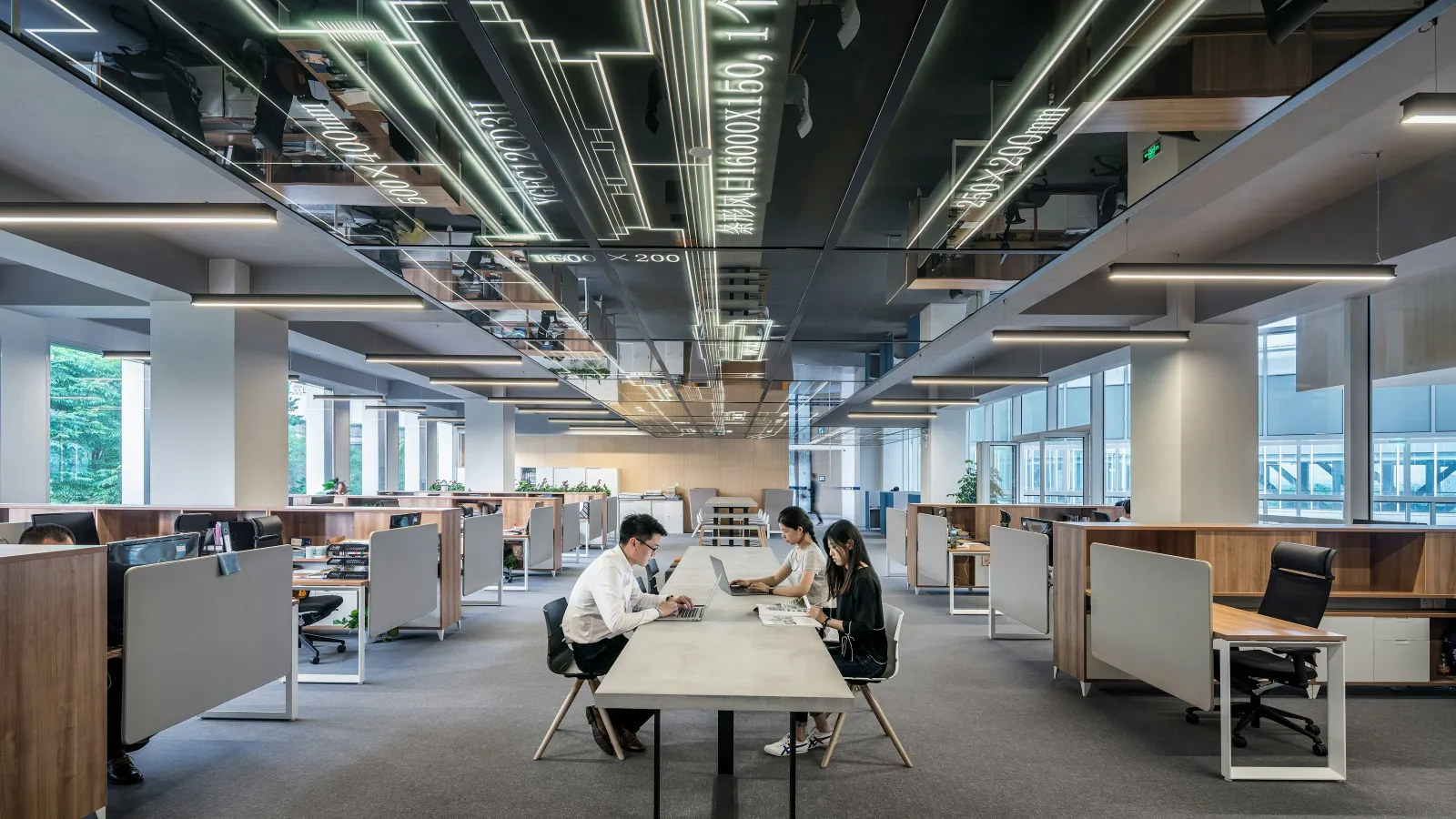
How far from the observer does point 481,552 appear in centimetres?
891

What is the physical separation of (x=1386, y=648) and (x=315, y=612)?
27.0 feet

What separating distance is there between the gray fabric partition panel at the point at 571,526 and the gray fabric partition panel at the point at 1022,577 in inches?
290

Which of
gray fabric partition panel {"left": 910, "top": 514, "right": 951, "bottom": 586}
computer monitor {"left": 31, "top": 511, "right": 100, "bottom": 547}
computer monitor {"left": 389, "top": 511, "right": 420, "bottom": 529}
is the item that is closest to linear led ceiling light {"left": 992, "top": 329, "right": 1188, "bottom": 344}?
gray fabric partition panel {"left": 910, "top": 514, "right": 951, "bottom": 586}

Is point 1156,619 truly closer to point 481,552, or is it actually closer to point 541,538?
point 481,552

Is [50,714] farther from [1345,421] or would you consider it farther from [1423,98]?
[1345,421]

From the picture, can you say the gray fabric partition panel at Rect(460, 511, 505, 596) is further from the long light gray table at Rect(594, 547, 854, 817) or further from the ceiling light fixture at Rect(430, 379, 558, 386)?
the long light gray table at Rect(594, 547, 854, 817)

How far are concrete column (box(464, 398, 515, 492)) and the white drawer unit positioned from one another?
1472 cm

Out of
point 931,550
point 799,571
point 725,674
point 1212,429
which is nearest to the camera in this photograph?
point 725,674

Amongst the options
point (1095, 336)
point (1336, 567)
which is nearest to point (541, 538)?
point (1095, 336)

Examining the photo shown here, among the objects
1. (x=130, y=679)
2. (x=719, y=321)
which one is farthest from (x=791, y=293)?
(x=130, y=679)

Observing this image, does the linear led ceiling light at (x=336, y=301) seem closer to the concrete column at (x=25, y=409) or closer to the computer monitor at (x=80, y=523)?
the computer monitor at (x=80, y=523)

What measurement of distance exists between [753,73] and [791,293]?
4940 mm

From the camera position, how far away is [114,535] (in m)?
8.07

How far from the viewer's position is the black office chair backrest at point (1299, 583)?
5.03 metres
